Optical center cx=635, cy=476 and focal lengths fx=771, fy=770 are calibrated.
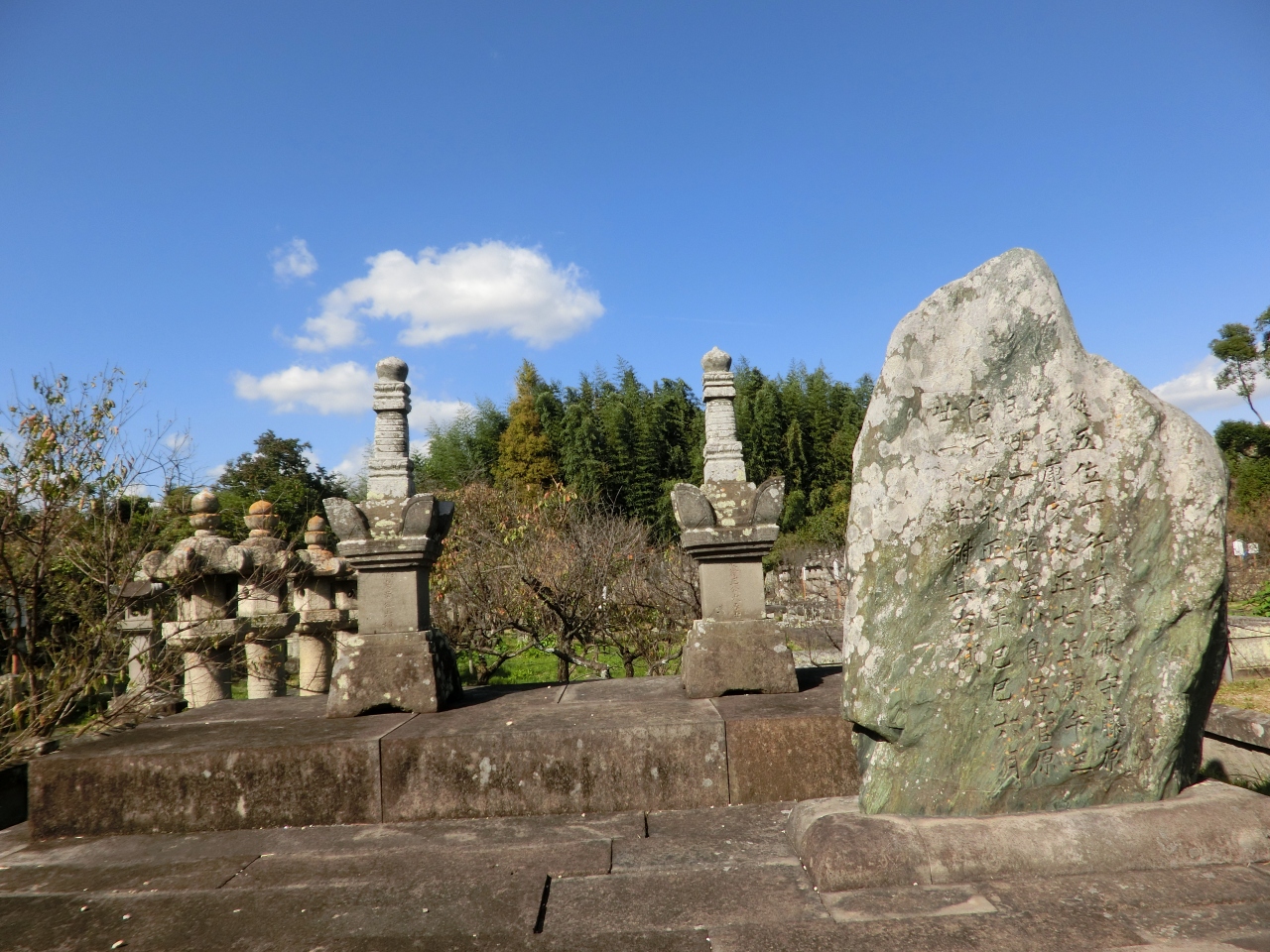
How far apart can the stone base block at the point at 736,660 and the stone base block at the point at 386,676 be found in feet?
5.10

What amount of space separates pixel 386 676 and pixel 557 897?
217 centimetres

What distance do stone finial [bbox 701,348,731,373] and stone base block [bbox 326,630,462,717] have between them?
257 cm

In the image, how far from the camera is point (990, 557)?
2934mm

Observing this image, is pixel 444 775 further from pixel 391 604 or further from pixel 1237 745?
pixel 1237 745

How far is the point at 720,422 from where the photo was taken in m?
5.16

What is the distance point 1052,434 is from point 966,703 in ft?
3.55

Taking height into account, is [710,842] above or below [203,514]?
below

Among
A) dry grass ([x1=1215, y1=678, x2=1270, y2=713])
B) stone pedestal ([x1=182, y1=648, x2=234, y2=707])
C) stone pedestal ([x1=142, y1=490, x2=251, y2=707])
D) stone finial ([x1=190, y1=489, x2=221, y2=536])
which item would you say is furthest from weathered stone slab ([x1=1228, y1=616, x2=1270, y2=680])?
stone finial ([x1=190, y1=489, x2=221, y2=536])

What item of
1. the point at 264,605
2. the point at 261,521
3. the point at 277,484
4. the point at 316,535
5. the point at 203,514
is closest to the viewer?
the point at 203,514

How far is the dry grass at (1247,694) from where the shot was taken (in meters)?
6.37

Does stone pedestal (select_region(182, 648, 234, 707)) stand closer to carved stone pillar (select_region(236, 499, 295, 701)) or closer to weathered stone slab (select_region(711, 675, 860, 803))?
carved stone pillar (select_region(236, 499, 295, 701))

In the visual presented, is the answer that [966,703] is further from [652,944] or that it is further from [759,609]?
[759,609]

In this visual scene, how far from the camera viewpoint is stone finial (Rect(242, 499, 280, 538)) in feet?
24.5

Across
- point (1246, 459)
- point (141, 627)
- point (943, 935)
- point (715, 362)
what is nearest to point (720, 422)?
point (715, 362)
